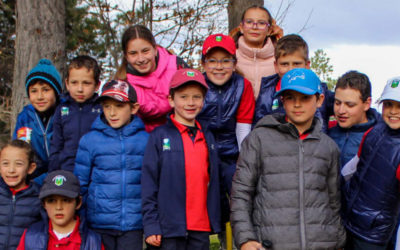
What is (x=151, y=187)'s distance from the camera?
3.09 m

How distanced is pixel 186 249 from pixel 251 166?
2.86 ft

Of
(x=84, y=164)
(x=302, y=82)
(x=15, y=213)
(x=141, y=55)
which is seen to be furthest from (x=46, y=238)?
(x=302, y=82)

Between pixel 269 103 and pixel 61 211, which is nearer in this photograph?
pixel 61 211

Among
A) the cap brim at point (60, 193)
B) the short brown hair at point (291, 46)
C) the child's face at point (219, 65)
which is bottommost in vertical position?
the cap brim at point (60, 193)

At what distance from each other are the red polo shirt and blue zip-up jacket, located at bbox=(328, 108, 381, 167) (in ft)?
4.07

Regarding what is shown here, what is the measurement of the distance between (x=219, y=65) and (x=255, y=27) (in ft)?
2.24

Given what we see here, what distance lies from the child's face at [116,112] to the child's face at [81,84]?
1.10ft

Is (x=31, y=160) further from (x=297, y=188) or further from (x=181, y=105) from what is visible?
(x=297, y=188)

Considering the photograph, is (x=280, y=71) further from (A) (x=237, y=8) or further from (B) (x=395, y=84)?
(A) (x=237, y=8)

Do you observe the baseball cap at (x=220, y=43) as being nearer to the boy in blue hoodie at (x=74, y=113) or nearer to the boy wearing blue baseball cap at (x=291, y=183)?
the boy wearing blue baseball cap at (x=291, y=183)

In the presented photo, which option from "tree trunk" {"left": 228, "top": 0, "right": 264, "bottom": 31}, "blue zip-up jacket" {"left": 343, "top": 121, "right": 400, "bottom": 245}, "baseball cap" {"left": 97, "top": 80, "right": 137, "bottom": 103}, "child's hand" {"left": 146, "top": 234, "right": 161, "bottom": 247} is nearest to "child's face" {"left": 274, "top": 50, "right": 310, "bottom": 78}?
"blue zip-up jacket" {"left": 343, "top": 121, "right": 400, "bottom": 245}

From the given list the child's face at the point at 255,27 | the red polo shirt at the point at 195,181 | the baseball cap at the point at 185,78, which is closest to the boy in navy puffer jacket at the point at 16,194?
the red polo shirt at the point at 195,181

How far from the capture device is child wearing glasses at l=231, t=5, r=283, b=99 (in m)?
4.16

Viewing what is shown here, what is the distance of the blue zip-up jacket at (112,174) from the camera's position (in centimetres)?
322
